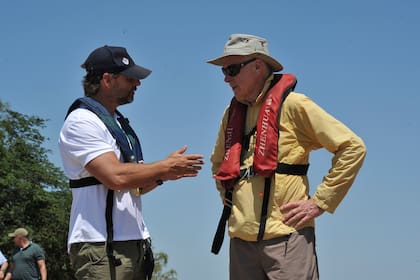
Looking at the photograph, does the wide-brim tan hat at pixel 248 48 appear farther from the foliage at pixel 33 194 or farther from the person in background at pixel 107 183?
the foliage at pixel 33 194

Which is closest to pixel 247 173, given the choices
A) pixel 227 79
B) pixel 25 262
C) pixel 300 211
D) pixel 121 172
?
pixel 300 211

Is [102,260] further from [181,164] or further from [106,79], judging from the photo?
[106,79]

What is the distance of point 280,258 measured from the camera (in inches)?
202

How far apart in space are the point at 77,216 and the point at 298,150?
1.63m

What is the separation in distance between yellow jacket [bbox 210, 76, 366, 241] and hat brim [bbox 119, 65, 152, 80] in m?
1.01

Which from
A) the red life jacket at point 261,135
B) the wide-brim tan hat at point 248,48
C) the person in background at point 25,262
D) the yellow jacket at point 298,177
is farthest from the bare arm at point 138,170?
the person in background at point 25,262

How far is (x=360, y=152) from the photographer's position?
5133mm

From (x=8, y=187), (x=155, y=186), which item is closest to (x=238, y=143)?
(x=155, y=186)

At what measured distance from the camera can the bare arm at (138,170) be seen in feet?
16.8

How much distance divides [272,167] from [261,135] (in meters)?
0.25

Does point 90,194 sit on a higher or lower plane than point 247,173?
lower

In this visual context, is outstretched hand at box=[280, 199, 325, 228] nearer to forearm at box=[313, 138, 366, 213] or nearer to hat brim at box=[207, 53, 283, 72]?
forearm at box=[313, 138, 366, 213]

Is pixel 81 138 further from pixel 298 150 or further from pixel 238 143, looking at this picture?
pixel 298 150

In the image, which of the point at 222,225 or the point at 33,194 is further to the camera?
the point at 33,194
